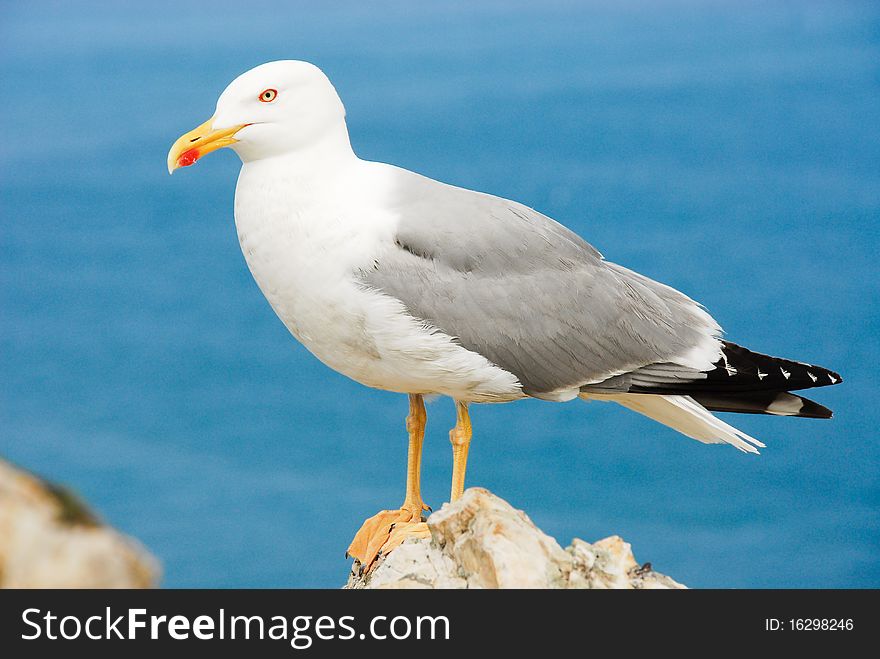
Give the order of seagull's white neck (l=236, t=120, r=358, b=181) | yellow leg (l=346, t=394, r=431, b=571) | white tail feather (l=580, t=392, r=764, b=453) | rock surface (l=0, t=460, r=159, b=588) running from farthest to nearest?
yellow leg (l=346, t=394, r=431, b=571), white tail feather (l=580, t=392, r=764, b=453), seagull's white neck (l=236, t=120, r=358, b=181), rock surface (l=0, t=460, r=159, b=588)

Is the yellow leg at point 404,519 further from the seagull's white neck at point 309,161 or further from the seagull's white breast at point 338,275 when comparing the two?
the seagull's white neck at point 309,161

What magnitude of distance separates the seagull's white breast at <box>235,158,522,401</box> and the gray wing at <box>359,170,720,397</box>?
0.05 m

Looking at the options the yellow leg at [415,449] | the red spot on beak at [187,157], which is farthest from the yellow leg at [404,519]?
the red spot on beak at [187,157]

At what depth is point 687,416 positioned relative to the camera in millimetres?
4145

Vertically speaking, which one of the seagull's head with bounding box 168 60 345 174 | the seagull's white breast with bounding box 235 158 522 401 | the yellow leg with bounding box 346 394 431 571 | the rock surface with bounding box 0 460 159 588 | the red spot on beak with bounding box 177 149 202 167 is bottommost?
the rock surface with bounding box 0 460 159 588

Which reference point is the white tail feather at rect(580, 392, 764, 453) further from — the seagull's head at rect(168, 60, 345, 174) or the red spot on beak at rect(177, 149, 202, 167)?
the red spot on beak at rect(177, 149, 202, 167)

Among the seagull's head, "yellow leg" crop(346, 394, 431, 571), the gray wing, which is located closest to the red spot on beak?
the seagull's head

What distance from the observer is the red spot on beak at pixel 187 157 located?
3.79 metres

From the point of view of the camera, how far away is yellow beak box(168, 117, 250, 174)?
3.79 meters

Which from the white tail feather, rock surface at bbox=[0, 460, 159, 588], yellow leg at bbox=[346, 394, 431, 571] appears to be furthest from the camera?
yellow leg at bbox=[346, 394, 431, 571]

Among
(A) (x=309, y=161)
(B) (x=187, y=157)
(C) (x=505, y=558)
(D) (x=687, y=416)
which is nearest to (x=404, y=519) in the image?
(C) (x=505, y=558)

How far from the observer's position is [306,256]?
3.77 metres

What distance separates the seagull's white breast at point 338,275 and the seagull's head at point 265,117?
0.27ft

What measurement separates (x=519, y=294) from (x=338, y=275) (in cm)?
59
